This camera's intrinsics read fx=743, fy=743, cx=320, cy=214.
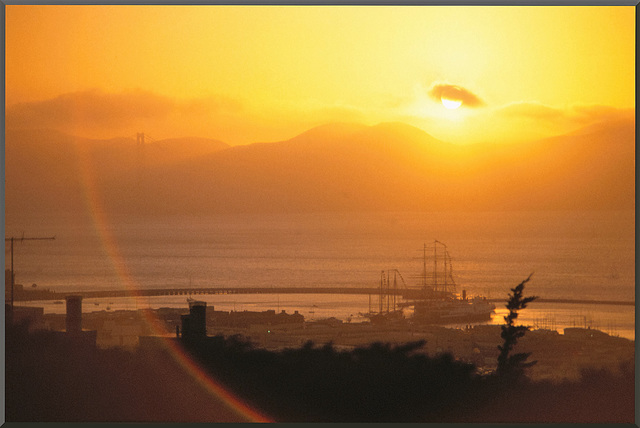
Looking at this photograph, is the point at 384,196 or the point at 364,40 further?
the point at 384,196

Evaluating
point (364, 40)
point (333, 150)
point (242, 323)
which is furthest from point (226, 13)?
point (242, 323)

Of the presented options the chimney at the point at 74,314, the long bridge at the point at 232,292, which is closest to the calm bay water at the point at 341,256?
the long bridge at the point at 232,292

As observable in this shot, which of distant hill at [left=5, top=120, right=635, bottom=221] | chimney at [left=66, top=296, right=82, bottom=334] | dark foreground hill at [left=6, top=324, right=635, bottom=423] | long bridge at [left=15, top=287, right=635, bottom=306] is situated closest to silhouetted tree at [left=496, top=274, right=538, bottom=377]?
dark foreground hill at [left=6, top=324, right=635, bottom=423]

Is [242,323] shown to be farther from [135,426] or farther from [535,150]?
[535,150]

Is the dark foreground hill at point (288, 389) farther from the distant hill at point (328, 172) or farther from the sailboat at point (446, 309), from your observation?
the sailboat at point (446, 309)

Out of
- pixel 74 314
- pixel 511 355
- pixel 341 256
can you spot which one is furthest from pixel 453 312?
pixel 341 256

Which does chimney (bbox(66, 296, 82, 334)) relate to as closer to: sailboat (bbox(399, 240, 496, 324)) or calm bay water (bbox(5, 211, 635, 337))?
calm bay water (bbox(5, 211, 635, 337))
